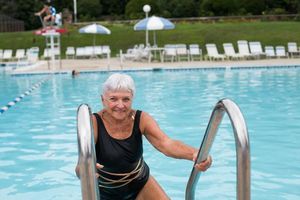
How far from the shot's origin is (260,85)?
46.9ft

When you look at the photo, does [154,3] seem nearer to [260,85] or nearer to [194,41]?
[194,41]

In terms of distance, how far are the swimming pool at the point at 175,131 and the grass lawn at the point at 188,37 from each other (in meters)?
11.8

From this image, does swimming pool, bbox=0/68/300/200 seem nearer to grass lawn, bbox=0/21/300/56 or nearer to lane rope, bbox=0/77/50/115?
lane rope, bbox=0/77/50/115

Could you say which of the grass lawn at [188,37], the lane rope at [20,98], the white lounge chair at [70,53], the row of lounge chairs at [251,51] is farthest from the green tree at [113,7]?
the lane rope at [20,98]

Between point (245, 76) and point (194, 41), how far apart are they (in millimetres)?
12653

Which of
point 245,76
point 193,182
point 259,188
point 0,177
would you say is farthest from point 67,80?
point 193,182

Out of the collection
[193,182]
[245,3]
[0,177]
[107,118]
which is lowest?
[0,177]

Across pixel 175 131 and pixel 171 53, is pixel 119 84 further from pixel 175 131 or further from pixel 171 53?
→ pixel 171 53

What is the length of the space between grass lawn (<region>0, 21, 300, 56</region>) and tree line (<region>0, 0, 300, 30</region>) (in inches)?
308

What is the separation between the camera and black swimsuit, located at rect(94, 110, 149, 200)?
114 inches

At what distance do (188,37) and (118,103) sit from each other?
89.0 feet

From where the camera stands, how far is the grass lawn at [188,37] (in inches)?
1115

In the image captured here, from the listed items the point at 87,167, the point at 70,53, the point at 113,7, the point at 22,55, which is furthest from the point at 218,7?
the point at 87,167

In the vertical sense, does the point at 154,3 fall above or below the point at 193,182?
above
